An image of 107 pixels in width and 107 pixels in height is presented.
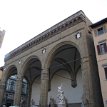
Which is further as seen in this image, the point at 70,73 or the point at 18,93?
the point at 70,73

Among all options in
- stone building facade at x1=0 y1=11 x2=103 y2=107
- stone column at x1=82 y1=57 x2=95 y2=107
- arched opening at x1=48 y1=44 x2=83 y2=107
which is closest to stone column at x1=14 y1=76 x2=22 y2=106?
stone building facade at x1=0 y1=11 x2=103 y2=107

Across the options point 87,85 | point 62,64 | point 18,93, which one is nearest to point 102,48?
point 87,85

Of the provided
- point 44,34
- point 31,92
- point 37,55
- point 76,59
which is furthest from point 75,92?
point 31,92

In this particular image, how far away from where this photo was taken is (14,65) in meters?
22.2

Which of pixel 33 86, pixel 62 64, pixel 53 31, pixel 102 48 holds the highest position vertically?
pixel 53 31

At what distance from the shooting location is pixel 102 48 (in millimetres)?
13109

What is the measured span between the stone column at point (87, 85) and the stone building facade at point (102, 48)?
0.86 metres

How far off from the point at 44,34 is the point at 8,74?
9.69m

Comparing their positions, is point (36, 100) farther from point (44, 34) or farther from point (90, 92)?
point (90, 92)

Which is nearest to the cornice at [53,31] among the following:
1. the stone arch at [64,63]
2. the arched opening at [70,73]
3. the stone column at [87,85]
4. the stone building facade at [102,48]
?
the stone arch at [64,63]

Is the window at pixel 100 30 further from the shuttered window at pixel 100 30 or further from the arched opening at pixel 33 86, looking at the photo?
the arched opening at pixel 33 86

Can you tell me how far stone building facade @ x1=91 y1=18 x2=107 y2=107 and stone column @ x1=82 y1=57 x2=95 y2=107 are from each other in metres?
0.86

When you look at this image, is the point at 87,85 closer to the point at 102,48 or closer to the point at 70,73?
the point at 102,48

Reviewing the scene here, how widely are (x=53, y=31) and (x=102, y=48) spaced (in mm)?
6231
